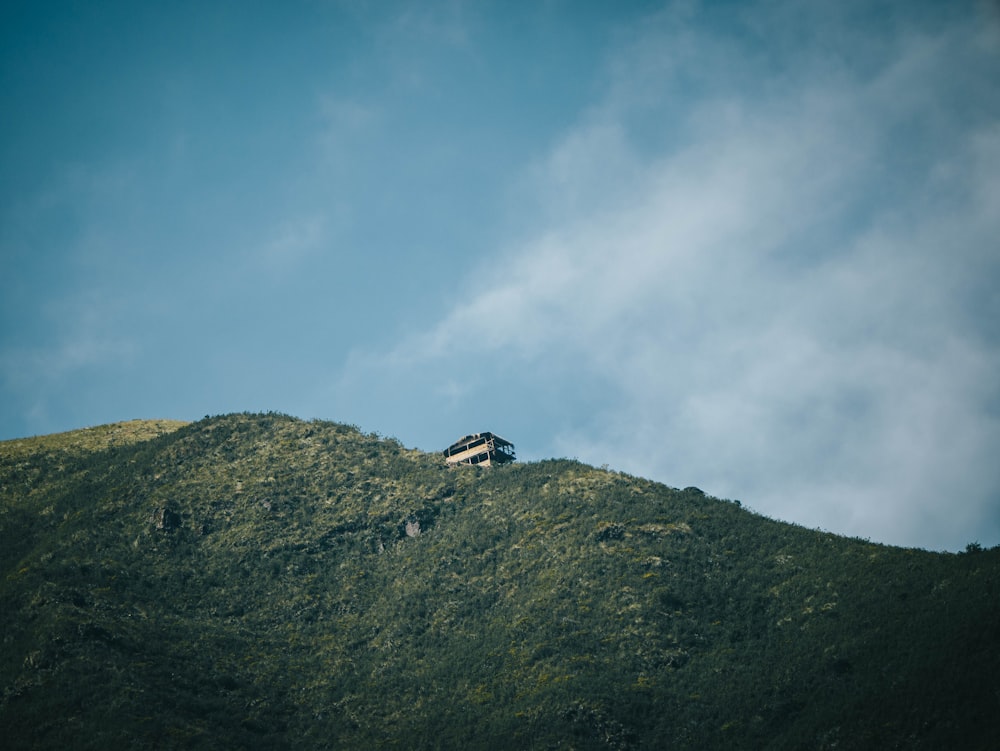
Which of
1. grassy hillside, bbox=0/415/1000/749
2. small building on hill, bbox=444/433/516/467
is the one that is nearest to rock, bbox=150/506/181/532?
grassy hillside, bbox=0/415/1000/749

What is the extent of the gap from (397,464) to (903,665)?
8171 cm

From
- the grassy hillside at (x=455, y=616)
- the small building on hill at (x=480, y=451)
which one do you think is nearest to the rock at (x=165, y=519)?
the grassy hillside at (x=455, y=616)

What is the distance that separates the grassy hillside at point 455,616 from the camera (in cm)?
7688

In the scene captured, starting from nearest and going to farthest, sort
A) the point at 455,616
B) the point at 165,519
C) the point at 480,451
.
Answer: the point at 455,616 → the point at 165,519 → the point at 480,451

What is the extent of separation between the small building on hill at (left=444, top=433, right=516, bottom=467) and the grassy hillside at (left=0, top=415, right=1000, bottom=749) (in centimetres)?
995

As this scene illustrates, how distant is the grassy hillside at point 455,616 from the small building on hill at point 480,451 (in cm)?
995

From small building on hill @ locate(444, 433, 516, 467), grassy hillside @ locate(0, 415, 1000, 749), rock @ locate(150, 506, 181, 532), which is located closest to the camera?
grassy hillside @ locate(0, 415, 1000, 749)

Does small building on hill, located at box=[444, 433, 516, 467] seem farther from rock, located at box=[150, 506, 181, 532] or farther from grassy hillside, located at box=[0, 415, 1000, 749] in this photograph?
rock, located at box=[150, 506, 181, 532]

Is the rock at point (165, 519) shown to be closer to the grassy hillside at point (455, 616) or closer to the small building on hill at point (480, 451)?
the grassy hillside at point (455, 616)

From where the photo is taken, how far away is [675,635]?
92.2m

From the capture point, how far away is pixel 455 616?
101562mm

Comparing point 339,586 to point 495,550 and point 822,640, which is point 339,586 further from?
point 822,640

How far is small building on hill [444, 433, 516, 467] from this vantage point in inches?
5822

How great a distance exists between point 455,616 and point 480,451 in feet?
161
